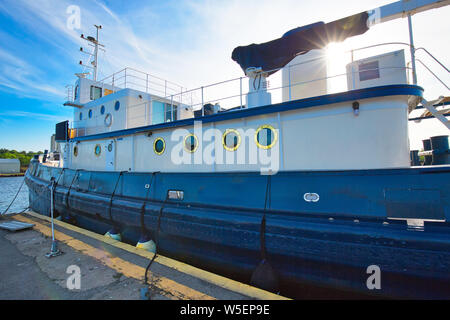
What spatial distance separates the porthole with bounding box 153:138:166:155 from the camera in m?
5.85

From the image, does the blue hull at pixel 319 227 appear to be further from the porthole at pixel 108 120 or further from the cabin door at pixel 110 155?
the porthole at pixel 108 120

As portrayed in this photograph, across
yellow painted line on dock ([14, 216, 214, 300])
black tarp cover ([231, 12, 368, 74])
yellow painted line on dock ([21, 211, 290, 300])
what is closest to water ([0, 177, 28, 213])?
yellow painted line on dock ([14, 216, 214, 300])

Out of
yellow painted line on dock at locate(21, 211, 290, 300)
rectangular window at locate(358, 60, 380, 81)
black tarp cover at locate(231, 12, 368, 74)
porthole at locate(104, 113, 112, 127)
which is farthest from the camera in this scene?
porthole at locate(104, 113, 112, 127)

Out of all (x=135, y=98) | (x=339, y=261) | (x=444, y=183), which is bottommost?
(x=339, y=261)

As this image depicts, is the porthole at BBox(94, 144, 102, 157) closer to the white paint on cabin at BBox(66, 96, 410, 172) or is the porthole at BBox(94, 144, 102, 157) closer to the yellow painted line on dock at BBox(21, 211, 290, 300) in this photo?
the white paint on cabin at BBox(66, 96, 410, 172)

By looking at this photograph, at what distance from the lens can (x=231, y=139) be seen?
479 cm

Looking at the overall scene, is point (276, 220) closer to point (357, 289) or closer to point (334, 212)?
point (334, 212)

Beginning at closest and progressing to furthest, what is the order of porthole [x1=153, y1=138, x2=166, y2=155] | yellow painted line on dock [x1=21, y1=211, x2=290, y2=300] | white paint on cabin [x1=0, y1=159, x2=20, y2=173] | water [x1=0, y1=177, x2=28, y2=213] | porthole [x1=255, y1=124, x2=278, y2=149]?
1. yellow painted line on dock [x1=21, y1=211, x2=290, y2=300]
2. porthole [x1=255, y1=124, x2=278, y2=149]
3. porthole [x1=153, y1=138, x2=166, y2=155]
4. water [x1=0, y1=177, x2=28, y2=213]
5. white paint on cabin [x1=0, y1=159, x2=20, y2=173]

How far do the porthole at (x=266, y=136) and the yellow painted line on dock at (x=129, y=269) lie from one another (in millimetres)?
2862

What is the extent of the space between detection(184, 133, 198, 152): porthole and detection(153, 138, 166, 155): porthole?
2.51 ft

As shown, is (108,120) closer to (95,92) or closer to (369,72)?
(95,92)

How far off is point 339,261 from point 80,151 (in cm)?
962

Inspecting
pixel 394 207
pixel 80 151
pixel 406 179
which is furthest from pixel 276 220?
pixel 80 151

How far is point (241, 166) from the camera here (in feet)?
15.3
